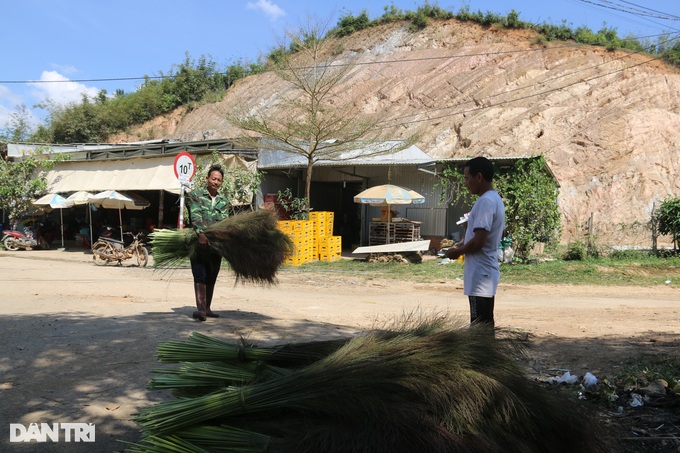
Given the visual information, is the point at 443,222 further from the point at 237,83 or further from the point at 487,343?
the point at 237,83

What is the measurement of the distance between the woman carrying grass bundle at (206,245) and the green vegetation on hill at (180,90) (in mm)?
33419

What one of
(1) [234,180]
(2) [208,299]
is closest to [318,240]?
(1) [234,180]

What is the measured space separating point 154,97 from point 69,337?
46.3 m

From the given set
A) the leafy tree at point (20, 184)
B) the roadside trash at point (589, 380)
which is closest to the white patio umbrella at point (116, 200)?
the leafy tree at point (20, 184)

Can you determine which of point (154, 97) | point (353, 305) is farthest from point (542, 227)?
point (154, 97)

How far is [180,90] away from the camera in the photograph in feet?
153

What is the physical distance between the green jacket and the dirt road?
1078mm

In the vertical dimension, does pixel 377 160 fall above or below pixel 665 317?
above

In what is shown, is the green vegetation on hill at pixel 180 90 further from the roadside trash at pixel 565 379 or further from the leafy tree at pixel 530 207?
the roadside trash at pixel 565 379

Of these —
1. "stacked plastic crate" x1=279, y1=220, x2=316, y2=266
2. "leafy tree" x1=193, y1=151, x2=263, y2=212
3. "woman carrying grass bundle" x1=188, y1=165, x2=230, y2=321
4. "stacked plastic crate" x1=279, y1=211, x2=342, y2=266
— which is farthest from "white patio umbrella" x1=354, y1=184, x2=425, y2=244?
"woman carrying grass bundle" x1=188, y1=165, x2=230, y2=321

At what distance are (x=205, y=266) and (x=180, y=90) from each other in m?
44.5

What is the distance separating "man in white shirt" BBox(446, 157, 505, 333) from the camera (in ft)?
12.9

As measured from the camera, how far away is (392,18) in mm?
42781

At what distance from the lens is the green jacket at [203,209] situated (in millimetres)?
5750
